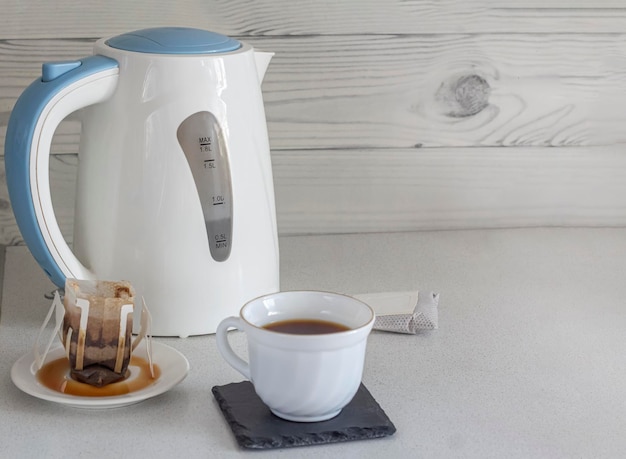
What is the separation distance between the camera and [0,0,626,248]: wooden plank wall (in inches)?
44.8

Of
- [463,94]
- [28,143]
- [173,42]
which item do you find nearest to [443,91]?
[463,94]

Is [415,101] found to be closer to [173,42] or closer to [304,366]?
[173,42]

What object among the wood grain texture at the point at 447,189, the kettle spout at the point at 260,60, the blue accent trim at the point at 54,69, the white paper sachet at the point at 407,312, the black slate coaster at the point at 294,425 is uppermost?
the kettle spout at the point at 260,60

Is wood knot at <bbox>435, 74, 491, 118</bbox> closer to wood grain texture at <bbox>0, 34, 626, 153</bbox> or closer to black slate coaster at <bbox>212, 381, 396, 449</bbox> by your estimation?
wood grain texture at <bbox>0, 34, 626, 153</bbox>

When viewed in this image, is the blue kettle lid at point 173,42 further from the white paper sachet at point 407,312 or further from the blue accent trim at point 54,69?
the white paper sachet at point 407,312

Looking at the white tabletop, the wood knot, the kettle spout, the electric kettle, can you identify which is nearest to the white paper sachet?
the white tabletop

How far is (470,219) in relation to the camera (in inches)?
49.9

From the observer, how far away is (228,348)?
2.38 feet

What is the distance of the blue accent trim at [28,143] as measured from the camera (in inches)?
31.8

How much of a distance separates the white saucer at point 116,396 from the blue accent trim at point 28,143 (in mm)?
107

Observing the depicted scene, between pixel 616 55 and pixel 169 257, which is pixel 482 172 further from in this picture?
pixel 169 257

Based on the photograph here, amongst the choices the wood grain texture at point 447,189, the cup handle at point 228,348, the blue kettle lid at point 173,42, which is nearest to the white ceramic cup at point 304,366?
the cup handle at point 228,348

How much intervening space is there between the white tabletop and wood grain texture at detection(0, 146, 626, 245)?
0.03 m

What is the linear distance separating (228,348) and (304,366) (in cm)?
8
